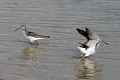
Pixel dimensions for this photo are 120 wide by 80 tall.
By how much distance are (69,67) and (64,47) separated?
283 centimetres

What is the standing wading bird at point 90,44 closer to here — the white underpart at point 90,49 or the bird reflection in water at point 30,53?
the white underpart at point 90,49

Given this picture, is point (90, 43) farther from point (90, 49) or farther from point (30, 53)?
point (30, 53)

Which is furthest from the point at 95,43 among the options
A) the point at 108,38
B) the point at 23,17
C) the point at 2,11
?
the point at 2,11

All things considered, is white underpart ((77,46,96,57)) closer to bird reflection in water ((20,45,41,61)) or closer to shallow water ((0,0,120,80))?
shallow water ((0,0,120,80))

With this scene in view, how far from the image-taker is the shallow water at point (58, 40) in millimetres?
13615

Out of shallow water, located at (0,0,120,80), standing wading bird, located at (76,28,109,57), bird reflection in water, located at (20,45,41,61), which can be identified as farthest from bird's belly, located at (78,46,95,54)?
bird reflection in water, located at (20,45,41,61)

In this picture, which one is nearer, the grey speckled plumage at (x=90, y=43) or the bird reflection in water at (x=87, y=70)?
the bird reflection in water at (x=87, y=70)

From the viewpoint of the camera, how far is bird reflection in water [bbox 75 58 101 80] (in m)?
13.2

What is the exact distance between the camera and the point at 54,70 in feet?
45.1

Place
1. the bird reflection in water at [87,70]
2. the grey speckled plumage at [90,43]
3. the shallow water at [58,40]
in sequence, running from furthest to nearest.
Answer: the grey speckled plumage at [90,43] → the shallow water at [58,40] → the bird reflection in water at [87,70]

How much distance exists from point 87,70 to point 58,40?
417 centimetres

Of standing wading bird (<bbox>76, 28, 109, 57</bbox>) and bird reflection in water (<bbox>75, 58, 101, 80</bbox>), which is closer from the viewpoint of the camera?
bird reflection in water (<bbox>75, 58, 101, 80</bbox>)

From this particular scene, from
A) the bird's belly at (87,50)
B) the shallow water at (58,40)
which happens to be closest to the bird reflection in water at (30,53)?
the shallow water at (58,40)

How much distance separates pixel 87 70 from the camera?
46.3ft
